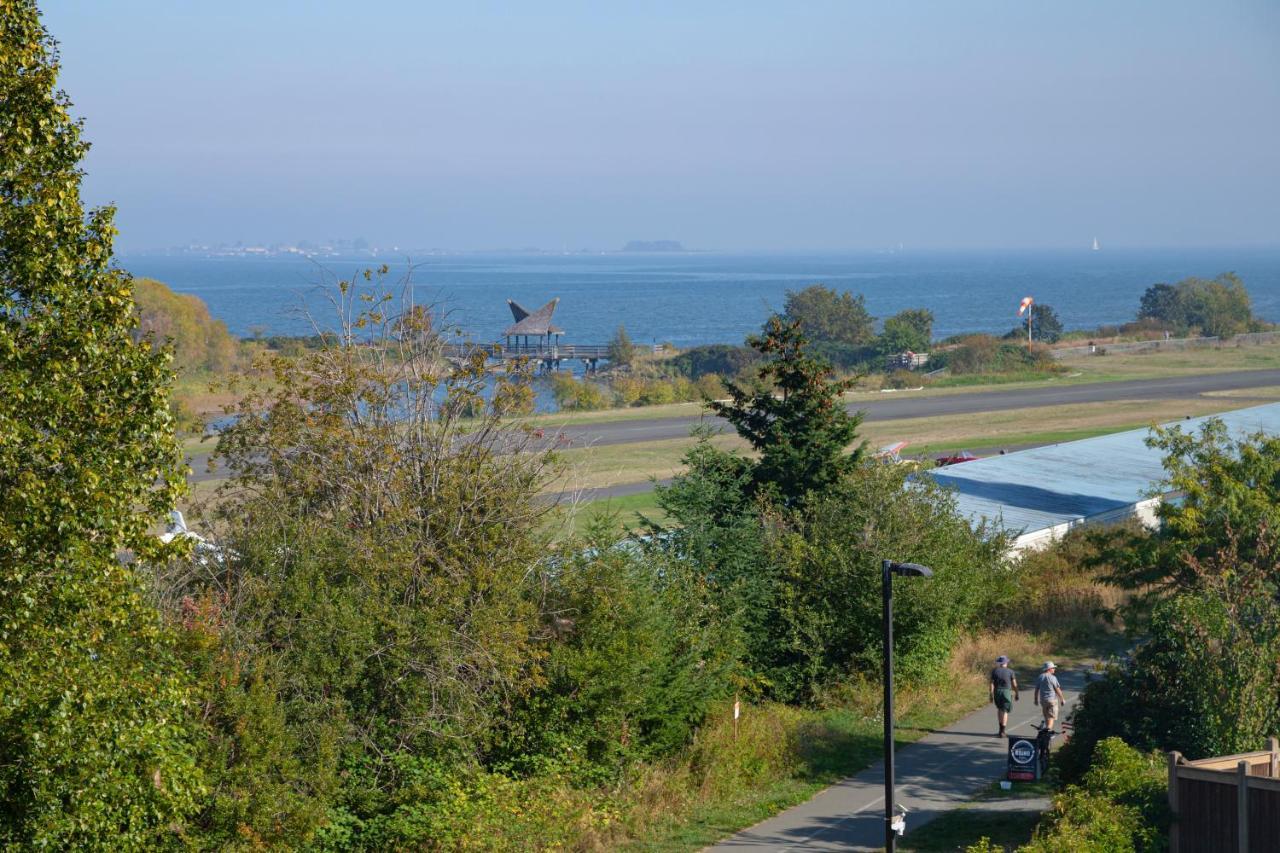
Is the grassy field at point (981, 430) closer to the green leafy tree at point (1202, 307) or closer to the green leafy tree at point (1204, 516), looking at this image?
the green leafy tree at point (1204, 516)

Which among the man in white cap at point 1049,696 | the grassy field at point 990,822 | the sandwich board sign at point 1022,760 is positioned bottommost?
the grassy field at point 990,822

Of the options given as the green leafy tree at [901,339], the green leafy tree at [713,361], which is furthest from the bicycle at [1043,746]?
the green leafy tree at [901,339]

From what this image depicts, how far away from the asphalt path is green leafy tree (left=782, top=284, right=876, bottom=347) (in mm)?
37736

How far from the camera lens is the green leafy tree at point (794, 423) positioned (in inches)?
1275

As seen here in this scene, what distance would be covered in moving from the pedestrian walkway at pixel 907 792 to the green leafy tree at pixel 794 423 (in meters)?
8.81

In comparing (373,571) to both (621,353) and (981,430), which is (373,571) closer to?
(981,430)

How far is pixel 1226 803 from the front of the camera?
622 inches

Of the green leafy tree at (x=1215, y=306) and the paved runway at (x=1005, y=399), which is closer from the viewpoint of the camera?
the paved runway at (x=1005, y=399)

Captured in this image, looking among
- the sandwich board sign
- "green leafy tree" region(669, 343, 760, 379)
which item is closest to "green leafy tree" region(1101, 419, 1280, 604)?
the sandwich board sign

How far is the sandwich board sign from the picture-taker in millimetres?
20000

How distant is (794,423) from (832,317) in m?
98.7

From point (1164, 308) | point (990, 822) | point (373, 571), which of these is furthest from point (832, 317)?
point (990, 822)

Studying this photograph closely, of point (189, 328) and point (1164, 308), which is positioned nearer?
point (189, 328)

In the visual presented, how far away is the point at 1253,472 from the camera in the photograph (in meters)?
25.7
